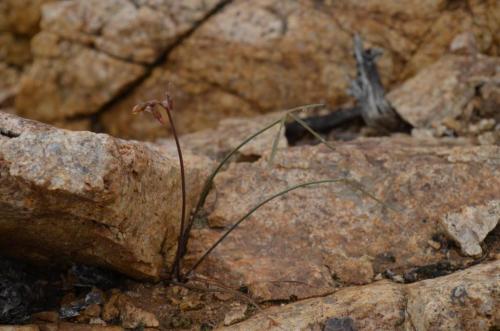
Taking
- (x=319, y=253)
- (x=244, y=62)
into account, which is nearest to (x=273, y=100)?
(x=244, y=62)

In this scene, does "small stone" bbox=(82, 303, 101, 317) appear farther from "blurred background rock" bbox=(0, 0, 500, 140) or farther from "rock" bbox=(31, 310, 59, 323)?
"blurred background rock" bbox=(0, 0, 500, 140)

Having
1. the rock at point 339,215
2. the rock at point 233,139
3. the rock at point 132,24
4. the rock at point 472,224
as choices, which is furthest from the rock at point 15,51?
the rock at point 472,224

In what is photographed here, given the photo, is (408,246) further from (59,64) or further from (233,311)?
(59,64)

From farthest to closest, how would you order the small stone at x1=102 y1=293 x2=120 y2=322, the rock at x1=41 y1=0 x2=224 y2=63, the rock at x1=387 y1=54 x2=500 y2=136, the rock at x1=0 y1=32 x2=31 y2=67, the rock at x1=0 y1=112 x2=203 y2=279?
the rock at x1=0 y1=32 x2=31 y2=67 → the rock at x1=41 y1=0 x2=224 y2=63 → the rock at x1=387 y1=54 x2=500 y2=136 → the small stone at x1=102 y1=293 x2=120 y2=322 → the rock at x1=0 y1=112 x2=203 y2=279

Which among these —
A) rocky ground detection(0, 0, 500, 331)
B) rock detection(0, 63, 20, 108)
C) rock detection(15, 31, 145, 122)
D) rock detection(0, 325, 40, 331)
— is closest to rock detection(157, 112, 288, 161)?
rocky ground detection(0, 0, 500, 331)

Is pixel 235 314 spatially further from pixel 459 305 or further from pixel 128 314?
pixel 459 305
